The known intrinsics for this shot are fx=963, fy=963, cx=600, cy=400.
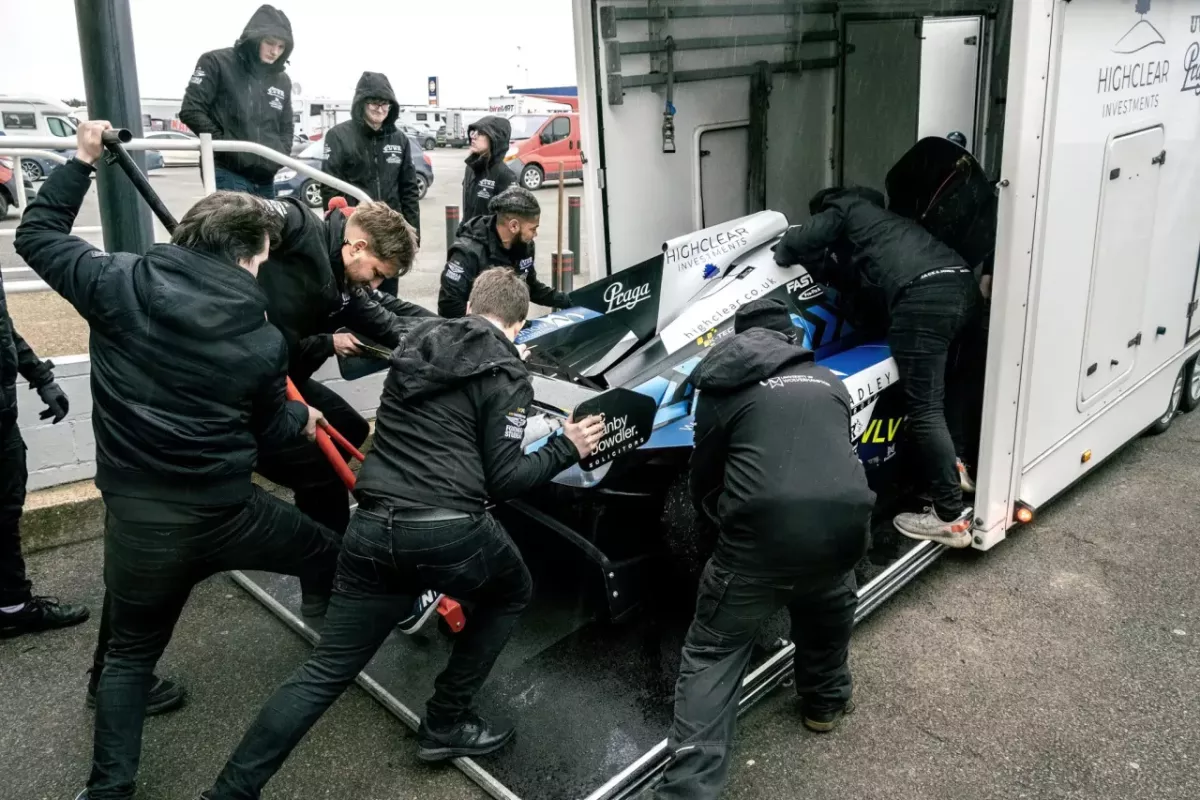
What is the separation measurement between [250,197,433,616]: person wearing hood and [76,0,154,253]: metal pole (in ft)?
4.16

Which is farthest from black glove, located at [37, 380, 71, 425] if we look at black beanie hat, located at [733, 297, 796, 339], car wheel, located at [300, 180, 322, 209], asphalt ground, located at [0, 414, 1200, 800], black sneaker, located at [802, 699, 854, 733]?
car wheel, located at [300, 180, 322, 209]

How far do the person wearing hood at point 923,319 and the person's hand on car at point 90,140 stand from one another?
9.77 ft

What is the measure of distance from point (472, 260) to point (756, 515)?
2.62 metres

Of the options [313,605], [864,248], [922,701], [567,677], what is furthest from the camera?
[864,248]

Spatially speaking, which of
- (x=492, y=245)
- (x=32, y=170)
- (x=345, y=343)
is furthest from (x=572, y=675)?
(x=32, y=170)

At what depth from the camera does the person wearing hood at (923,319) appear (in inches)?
160

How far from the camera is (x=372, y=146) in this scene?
6.06 meters

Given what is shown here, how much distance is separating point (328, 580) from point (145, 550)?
0.65 meters

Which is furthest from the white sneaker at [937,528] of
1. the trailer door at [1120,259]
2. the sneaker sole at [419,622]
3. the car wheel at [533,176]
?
the car wheel at [533,176]

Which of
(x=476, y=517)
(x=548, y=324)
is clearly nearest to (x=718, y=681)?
(x=476, y=517)

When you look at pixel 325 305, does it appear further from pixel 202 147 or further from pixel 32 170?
pixel 32 170

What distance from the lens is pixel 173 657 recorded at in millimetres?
3717

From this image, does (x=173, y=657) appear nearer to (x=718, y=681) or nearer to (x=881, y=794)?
(x=718, y=681)

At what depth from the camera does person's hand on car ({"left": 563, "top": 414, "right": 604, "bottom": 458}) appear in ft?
9.87
